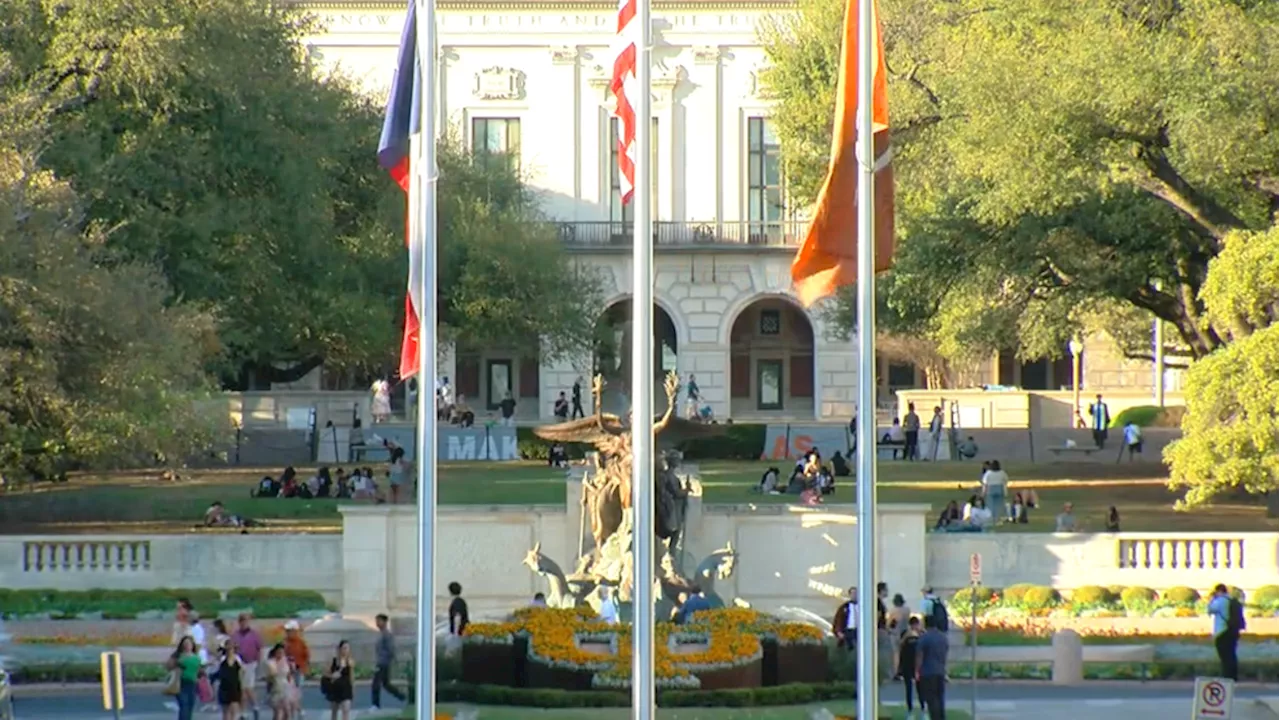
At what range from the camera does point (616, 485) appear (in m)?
34.0

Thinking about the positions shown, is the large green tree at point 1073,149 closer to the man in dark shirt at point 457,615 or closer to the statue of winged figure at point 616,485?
the statue of winged figure at point 616,485

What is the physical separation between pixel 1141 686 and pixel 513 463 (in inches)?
1303

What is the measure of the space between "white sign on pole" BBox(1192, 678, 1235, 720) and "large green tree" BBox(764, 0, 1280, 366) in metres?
18.9

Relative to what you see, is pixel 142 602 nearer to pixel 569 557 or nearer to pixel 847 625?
pixel 569 557

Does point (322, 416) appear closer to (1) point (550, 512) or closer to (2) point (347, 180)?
(2) point (347, 180)

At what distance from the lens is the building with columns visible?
280ft

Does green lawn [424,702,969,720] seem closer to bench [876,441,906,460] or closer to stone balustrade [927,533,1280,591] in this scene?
stone balustrade [927,533,1280,591]

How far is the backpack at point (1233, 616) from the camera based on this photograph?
2944 cm

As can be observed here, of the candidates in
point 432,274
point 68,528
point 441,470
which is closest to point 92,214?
point 68,528

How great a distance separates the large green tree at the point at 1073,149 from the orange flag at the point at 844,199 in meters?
19.8

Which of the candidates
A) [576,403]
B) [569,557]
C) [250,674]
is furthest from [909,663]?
[576,403]

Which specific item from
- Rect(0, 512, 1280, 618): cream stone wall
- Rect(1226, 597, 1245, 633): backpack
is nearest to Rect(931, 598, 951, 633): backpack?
Rect(1226, 597, 1245, 633): backpack

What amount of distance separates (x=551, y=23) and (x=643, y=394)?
68159 mm

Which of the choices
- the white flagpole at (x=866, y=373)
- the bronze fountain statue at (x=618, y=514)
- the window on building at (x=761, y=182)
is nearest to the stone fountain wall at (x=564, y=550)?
the bronze fountain statue at (x=618, y=514)
